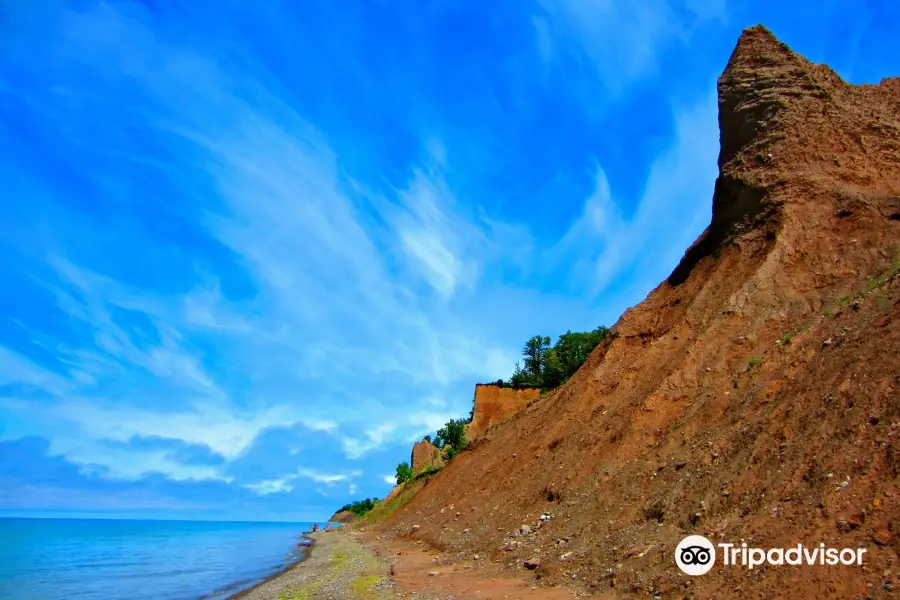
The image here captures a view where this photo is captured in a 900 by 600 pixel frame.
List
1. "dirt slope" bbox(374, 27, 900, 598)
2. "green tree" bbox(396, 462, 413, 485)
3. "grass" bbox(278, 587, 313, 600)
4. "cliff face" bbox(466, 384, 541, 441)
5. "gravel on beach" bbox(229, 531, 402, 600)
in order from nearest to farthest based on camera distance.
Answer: "dirt slope" bbox(374, 27, 900, 598) → "gravel on beach" bbox(229, 531, 402, 600) → "grass" bbox(278, 587, 313, 600) → "cliff face" bbox(466, 384, 541, 441) → "green tree" bbox(396, 462, 413, 485)

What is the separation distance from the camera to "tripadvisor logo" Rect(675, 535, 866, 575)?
6.95 meters

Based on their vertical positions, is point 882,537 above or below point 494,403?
below

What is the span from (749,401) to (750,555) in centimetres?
566

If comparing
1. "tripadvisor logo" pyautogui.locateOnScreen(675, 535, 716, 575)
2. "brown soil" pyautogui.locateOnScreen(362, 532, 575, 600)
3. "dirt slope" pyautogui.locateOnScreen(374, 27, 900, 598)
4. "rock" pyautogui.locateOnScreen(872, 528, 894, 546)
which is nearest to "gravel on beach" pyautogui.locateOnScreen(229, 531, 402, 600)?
"brown soil" pyautogui.locateOnScreen(362, 532, 575, 600)

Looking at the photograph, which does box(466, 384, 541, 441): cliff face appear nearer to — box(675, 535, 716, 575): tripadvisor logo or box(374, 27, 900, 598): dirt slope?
box(374, 27, 900, 598): dirt slope

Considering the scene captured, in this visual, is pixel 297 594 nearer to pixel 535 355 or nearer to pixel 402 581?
pixel 402 581

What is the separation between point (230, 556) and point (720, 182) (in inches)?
1272

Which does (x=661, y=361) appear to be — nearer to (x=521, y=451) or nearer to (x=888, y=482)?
(x=521, y=451)

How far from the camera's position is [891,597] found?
607cm

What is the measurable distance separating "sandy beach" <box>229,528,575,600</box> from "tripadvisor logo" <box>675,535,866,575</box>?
1958 millimetres

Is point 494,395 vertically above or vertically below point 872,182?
above

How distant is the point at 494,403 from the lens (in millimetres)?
45312

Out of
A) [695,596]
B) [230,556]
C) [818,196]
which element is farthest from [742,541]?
[230,556]

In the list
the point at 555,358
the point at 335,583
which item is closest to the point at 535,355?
the point at 555,358
